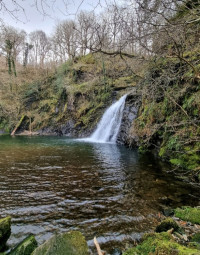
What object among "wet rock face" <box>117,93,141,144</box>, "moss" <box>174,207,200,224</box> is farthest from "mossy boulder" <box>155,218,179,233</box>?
"wet rock face" <box>117,93,141,144</box>

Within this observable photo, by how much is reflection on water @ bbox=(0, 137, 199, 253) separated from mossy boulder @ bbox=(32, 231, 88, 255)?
0.90 m

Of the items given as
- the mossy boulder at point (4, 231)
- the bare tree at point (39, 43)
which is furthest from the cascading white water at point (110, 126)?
the bare tree at point (39, 43)

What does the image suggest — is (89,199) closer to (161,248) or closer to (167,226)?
(167,226)

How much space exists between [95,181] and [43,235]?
2.96 m

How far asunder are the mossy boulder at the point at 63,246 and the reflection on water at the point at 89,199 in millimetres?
896

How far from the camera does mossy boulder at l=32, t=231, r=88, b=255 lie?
2.22 meters

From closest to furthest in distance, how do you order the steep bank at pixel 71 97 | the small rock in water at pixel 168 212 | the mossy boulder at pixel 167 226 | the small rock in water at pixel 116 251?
the small rock in water at pixel 116 251
the mossy boulder at pixel 167 226
the small rock in water at pixel 168 212
the steep bank at pixel 71 97

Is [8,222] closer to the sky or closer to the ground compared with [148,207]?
closer to the sky

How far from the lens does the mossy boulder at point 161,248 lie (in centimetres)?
225

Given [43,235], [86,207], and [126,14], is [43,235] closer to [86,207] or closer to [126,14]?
[86,207]

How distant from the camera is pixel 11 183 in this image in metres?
5.87

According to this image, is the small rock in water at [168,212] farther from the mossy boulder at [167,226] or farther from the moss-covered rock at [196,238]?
the moss-covered rock at [196,238]

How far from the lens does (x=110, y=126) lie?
1759 centimetres

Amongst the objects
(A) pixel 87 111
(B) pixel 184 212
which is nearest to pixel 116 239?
(B) pixel 184 212
